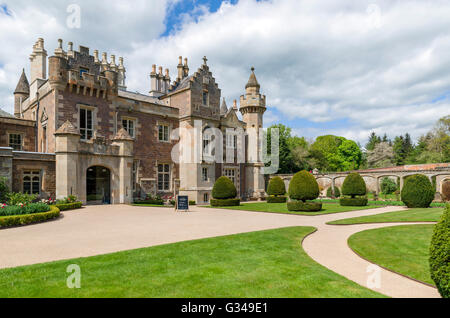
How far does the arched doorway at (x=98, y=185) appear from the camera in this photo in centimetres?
2373

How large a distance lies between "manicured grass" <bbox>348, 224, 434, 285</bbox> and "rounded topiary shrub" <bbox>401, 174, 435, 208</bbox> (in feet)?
42.7

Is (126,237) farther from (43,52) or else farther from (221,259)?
(43,52)

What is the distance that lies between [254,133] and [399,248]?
29.0 meters

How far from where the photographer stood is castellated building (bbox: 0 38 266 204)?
2078 centimetres

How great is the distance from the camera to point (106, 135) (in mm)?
24766

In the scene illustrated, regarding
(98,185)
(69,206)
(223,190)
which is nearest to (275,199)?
(223,190)

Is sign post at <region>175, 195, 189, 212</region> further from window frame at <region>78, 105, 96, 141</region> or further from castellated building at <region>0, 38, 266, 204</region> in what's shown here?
window frame at <region>78, 105, 96, 141</region>

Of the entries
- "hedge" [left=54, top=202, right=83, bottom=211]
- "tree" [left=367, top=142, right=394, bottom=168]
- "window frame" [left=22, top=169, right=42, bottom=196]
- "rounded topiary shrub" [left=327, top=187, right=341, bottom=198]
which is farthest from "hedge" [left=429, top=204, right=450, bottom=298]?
"tree" [left=367, top=142, right=394, bottom=168]

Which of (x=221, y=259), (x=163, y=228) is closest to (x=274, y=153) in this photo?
(x=163, y=228)

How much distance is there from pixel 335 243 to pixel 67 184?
725 inches

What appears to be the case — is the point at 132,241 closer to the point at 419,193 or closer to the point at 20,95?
the point at 419,193

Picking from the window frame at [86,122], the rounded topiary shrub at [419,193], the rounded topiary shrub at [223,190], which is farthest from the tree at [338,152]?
the window frame at [86,122]

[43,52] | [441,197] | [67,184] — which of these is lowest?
[441,197]
